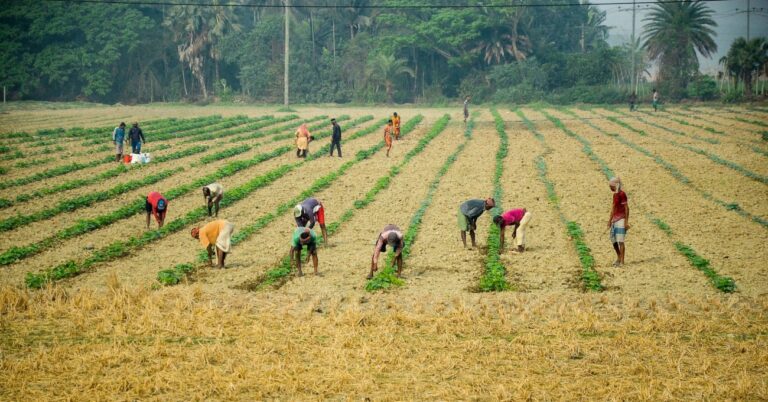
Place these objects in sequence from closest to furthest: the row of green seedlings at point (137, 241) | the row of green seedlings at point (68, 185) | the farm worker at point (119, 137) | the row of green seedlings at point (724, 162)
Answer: the row of green seedlings at point (137, 241)
the row of green seedlings at point (68, 185)
the row of green seedlings at point (724, 162)
the farm worker at point (119, 137)

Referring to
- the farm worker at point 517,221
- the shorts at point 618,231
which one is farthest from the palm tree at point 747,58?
the shorts at point 618,231

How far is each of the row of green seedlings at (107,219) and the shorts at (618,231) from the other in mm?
11869

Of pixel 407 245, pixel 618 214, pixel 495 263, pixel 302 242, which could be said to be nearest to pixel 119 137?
pixel 407 245

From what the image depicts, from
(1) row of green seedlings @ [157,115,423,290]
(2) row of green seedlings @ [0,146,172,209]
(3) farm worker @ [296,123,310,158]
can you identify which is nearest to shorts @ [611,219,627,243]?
(1) row of green seedlings @ [157,115,423,290]

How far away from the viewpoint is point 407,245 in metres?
19.4

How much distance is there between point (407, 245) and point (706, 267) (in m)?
6.09

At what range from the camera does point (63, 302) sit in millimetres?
15047

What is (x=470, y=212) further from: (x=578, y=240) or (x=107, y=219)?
(x=107, y=219)

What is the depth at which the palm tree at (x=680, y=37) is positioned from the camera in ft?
232

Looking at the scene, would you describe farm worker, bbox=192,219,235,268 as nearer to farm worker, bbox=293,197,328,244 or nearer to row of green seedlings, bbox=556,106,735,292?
farm worker, bbox=293,197,328,244

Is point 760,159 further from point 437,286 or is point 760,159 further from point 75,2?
point 75,2

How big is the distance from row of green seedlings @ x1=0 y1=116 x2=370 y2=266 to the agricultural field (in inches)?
2.5

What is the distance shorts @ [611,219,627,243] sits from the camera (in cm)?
1709

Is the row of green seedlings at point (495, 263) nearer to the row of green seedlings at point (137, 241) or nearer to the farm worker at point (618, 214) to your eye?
the farm worker at point (618, 214)
